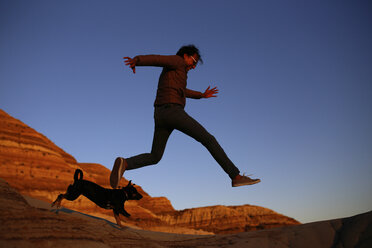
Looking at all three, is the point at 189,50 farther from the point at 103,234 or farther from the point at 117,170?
the point at 103,234

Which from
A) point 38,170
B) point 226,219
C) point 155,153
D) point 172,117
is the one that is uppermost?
point 38,170

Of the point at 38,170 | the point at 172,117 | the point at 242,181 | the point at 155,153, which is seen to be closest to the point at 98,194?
the point at 155,153

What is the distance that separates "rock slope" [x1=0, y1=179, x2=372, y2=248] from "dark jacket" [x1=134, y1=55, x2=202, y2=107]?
6.39 ft

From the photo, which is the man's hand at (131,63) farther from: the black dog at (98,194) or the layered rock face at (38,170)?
the layered rock face at (38,170)

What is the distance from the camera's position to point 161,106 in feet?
14.1

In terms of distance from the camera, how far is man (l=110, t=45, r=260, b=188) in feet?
13.5

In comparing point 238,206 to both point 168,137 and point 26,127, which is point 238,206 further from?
point 168,137

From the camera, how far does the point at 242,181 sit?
4074 mm

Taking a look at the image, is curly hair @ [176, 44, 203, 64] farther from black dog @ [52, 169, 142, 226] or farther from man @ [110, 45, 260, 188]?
black dog @ [52, 169, 142, 226]

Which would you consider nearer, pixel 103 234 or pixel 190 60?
pixel 103 234

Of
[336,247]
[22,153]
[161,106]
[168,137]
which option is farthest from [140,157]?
[22,153]

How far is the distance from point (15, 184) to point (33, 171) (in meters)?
4.70

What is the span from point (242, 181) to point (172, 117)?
133 cm

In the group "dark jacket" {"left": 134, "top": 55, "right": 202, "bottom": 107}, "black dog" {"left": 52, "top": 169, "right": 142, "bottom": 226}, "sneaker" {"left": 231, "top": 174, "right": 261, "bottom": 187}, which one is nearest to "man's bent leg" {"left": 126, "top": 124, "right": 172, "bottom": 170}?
"dark jacket" {"left": 134, "top": 55, "right": 202, "bottom": 107}
